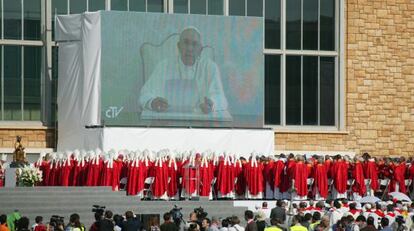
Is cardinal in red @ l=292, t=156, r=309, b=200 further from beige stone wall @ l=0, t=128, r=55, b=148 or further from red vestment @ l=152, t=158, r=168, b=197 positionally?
beige stone wall @ l=0, t=128, r=55, b=148

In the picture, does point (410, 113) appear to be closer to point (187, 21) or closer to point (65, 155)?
point (187, 21)

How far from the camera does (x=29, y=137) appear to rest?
145 ft

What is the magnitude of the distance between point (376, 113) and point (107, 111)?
33.9ft

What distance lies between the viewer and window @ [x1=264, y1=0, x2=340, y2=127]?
1829 inches

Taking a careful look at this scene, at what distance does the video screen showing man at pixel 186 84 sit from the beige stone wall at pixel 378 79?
17.0 feet

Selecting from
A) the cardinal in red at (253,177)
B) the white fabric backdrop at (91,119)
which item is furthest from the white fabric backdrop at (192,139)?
the cardinal in red at (253,177)

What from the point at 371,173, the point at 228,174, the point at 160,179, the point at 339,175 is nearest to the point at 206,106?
the point at 228,174

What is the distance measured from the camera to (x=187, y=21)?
44.0 m

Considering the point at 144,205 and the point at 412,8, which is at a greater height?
the point at 412,8

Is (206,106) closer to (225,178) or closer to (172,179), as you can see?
(225,178)

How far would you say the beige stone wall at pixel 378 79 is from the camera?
47.4 m

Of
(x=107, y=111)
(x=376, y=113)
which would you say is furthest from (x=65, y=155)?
(x=376, y=113)

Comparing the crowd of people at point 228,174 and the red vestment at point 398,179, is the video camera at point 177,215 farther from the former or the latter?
the red vestment at point 398,179

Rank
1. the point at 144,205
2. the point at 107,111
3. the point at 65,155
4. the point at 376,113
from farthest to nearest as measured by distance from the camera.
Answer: the point at 376,113 < the point at 107,111 < the point at 65,155 < the point at 144,205
